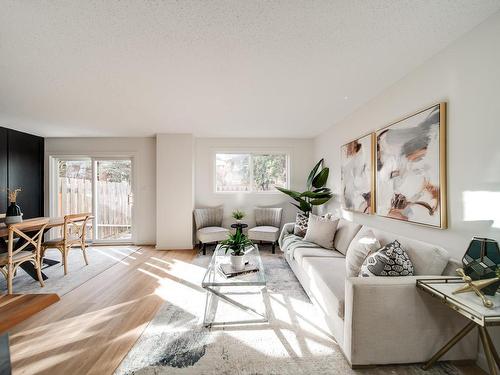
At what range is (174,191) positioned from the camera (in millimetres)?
4500

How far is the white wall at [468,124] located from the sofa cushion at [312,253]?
35.7 inches

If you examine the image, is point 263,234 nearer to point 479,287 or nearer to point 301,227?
point 301,227

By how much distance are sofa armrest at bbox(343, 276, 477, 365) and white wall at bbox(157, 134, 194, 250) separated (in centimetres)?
360

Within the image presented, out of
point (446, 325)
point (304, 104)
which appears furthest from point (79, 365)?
point (304, 104)

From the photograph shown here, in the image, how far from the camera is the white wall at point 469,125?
4.75 ft

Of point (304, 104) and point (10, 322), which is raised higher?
point (304, 104)

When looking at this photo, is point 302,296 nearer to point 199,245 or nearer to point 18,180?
point 199,245

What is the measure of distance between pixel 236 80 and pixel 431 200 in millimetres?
2128

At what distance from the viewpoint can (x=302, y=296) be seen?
2.54m

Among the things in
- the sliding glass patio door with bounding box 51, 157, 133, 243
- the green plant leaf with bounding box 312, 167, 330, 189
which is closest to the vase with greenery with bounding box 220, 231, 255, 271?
the green plant leaf with bounding box 312, 167, 330, 189

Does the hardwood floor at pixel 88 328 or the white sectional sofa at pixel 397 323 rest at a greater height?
the white sectional sofa at pixel 397 323

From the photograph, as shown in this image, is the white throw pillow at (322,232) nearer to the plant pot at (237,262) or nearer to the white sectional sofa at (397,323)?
the plant pot at (237,262)

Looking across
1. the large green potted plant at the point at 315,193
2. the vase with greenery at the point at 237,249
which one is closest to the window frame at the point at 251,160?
the large green potted plant at the point at 315,193

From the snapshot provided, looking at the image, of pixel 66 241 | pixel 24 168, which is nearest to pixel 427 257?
pixel 66 241
